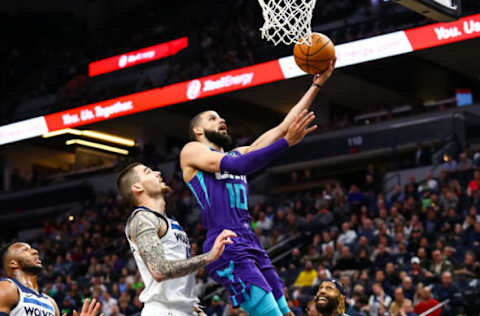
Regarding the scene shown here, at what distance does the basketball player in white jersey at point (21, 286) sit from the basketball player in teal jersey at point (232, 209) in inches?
50.0

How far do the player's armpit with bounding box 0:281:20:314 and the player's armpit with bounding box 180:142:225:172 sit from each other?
1433 mm

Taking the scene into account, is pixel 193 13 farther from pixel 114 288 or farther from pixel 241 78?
pixel 114 288

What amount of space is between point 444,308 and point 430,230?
279 centimetres

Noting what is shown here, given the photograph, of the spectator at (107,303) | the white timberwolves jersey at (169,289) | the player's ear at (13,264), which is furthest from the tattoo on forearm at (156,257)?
the spectator at (107,303)

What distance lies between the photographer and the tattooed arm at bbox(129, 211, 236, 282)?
384cm

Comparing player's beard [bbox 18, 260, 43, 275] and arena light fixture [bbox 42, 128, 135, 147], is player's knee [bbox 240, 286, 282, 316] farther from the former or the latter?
arena light fixture [bbox 42, 128, 135, 147]

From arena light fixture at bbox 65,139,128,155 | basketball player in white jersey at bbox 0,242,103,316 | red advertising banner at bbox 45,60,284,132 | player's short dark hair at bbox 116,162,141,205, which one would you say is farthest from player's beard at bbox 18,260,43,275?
arena light fixture at bbox 65,139,128,155

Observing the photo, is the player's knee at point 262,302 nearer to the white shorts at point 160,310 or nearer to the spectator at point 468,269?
the white shorts at point 160,310

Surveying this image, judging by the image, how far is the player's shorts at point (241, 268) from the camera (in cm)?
464

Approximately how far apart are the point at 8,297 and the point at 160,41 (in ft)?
64.3

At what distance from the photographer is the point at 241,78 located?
17969 millimetres

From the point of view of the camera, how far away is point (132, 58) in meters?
23.0

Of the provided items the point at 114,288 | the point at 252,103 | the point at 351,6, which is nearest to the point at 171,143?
the point at 252,103

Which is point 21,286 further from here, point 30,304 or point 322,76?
point 322,76
